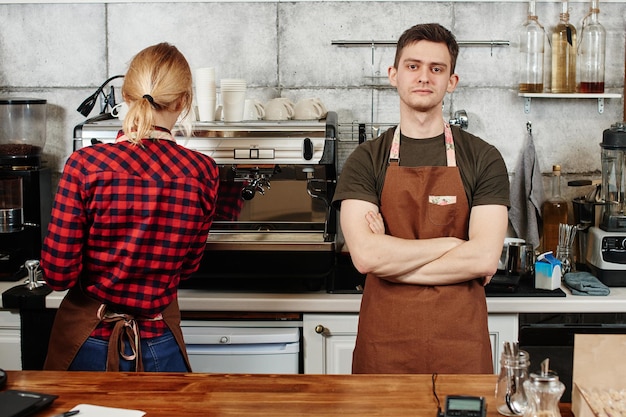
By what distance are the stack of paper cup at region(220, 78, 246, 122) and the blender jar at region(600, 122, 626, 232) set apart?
4.69 ft

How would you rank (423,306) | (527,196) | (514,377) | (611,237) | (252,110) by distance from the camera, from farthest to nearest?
(527,196) < (252,110) < (611,237) < (423,306) < (514,377)

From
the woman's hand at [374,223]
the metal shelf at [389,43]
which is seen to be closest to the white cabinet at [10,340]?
the woman's hand at [374,223]

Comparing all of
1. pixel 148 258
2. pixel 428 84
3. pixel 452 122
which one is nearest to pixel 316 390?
pixel 148 258

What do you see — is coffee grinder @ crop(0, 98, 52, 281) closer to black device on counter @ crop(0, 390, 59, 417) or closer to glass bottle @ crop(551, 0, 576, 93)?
A: black device on counter @ crop(0, 390, 59, 417)

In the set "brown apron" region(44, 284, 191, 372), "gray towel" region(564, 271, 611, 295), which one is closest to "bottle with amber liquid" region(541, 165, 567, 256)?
"gray towel" region(564, 271, 611, 295)

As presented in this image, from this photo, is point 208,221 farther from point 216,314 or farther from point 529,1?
point 529,1

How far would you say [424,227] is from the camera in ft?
8.31

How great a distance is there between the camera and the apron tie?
2.36 meters

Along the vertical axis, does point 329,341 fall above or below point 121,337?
below

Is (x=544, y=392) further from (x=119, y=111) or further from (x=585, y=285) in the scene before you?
(x=119, y=111)

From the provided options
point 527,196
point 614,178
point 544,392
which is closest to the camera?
point 544,392

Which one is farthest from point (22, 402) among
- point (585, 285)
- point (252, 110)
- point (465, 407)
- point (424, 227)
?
point (585, 285)

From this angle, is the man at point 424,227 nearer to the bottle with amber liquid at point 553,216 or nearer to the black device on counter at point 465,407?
the black device on counter at point 465,407

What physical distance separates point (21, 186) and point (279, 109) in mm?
1106
